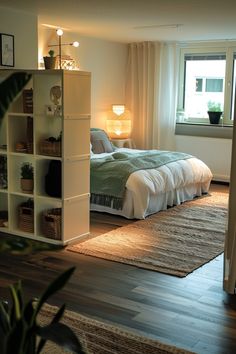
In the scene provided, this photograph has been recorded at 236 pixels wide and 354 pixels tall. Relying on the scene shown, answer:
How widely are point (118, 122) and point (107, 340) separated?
18.1 ft

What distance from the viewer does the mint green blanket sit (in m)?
5.47

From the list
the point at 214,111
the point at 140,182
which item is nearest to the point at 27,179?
the point at 140,182

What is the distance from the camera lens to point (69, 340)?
4.57 feet

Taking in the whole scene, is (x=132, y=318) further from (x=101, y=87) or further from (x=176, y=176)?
(x=101, y=87)

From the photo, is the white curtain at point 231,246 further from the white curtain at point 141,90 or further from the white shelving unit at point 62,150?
the white curtain at point 141,90

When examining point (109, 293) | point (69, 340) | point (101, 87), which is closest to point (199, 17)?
point (101, 87)

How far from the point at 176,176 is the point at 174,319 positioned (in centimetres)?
309

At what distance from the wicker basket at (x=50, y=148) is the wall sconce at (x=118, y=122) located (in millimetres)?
3568

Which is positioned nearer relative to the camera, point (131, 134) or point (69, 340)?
point (69, 340)

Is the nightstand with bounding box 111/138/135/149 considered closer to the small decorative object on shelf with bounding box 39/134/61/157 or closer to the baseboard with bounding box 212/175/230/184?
the baseboard with bounding box 212/175/230/184

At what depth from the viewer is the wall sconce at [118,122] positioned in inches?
316

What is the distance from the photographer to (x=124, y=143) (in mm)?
8031

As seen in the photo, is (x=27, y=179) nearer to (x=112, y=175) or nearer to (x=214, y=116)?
(x=112, y=175)

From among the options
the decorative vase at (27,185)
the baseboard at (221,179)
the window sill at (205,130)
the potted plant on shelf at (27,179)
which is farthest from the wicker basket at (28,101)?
the baseboard at (221,179)
